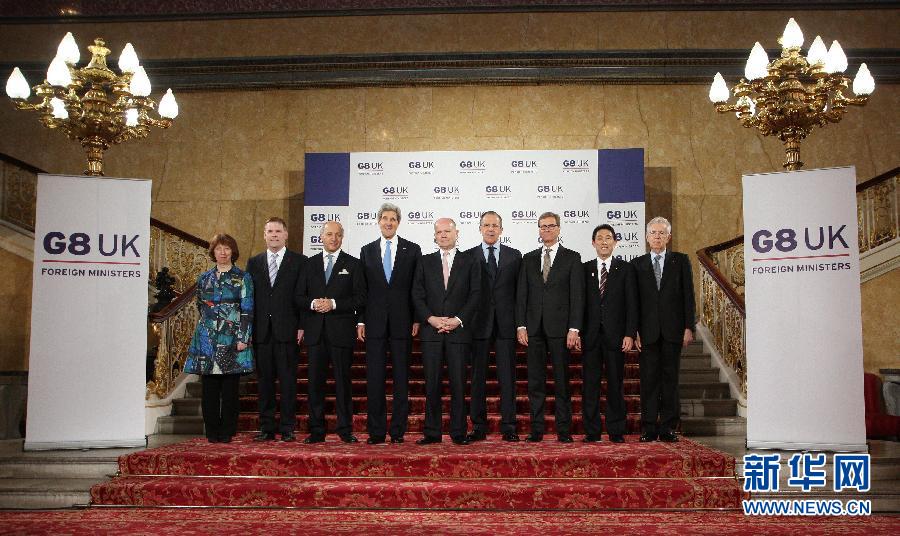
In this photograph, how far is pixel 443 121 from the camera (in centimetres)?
1120

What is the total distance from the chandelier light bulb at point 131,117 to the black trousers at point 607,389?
18.0 ft

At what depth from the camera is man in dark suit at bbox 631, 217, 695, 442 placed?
6.01m

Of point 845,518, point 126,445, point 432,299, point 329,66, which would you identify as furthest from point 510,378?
point 329,66

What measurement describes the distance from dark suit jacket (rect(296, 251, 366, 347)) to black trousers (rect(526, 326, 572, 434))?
1249 millimetres

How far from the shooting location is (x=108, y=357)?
5.95 m

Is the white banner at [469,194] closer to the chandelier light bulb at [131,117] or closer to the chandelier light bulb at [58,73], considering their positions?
the chandelier light bulb at [131,117]

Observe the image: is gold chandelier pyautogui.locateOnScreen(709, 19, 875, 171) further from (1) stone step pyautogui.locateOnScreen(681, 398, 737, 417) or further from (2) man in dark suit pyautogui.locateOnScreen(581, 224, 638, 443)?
(2) man in dark suit pyautogui.locateOnScreen(581, 224, 638, 443)

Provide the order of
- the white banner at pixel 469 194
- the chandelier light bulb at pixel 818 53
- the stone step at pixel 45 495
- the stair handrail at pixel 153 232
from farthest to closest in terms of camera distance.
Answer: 1. the white banner at pixel 469 194
2. the stair handrail at pixel 153 232
3. the chandelier light bulb at pixel 818 53
4. the stone step at pixel 45 495

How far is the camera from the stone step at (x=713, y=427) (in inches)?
257

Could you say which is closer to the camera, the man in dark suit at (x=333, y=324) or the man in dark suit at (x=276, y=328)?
the man in dark suit at (x=333, y=324)

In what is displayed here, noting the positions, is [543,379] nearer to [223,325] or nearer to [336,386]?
[336,386]

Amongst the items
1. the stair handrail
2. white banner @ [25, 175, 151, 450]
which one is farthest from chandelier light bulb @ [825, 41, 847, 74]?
the stair handrail

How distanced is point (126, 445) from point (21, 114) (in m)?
7.52

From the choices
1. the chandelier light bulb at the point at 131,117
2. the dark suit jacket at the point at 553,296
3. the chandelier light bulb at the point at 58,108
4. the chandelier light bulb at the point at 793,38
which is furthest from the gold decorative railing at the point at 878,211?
the chandelier light bulb at the point at 58,108
